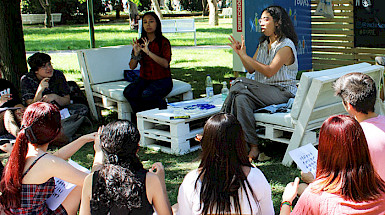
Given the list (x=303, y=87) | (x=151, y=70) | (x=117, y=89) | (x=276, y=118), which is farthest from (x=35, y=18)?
(x=303, y=87)

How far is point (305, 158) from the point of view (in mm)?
3383

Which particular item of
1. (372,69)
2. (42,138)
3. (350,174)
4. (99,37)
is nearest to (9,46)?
(42,138)

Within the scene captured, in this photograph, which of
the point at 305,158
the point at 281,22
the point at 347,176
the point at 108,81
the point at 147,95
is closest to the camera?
the point at 347,176

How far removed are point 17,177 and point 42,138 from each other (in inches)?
10.5

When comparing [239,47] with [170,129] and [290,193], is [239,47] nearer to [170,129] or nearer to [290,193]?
[170,129]

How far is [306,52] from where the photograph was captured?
8.98 meters

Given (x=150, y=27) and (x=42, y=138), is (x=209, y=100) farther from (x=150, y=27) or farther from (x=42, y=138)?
(x=42, y=138)

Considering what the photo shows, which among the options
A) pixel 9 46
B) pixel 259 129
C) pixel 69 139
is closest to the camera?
pixel 259 129

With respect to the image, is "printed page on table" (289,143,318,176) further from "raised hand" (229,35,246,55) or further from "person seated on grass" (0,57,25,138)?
"person seated on grass" (0,57,25,138)

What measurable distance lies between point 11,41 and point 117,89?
5.60ft

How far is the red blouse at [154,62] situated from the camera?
6344 mm

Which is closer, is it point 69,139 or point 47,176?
point 47,176

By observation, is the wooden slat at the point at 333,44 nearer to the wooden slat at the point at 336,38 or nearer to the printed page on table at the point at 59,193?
the wooden slat at the point at 336,38

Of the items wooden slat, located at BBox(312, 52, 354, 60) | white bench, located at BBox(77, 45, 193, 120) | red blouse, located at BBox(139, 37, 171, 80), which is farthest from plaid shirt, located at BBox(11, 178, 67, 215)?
wooden slat, located at BBox(312, 52, 354, 60)
